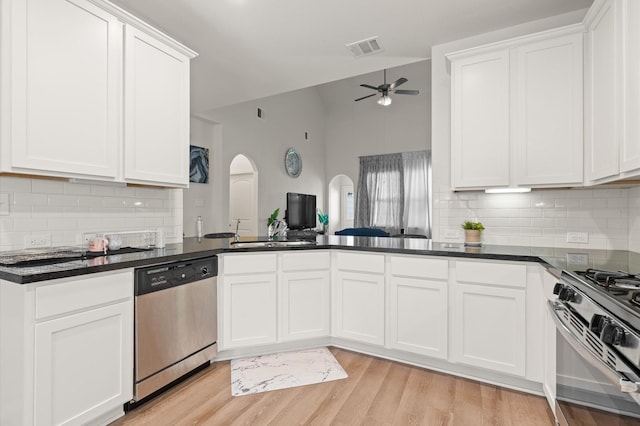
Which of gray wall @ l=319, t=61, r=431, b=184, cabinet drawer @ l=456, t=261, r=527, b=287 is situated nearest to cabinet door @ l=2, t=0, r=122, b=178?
cabinet drawer @ l=456, t=261, r=527, b=287

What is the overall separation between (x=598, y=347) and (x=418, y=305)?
1410mm

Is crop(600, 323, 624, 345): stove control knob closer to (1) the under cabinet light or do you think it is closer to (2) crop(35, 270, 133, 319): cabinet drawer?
(1) the under cabinet light

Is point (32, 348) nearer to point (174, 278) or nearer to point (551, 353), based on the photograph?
point (174, 278)

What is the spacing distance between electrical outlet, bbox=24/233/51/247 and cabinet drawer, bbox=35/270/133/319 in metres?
0.64

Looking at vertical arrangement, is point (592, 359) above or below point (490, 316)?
above

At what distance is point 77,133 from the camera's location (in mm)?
1997

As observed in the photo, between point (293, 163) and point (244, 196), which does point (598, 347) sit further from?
point (293, 163)

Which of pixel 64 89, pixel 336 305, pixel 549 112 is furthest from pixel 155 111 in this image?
pixel 549 112

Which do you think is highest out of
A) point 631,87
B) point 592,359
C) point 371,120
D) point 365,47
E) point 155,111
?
point 371,120

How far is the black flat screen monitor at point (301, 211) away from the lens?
289 inches

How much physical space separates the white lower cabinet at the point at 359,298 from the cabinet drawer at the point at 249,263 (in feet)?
1.82

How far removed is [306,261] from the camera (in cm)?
276

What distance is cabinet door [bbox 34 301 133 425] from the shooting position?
1.52m

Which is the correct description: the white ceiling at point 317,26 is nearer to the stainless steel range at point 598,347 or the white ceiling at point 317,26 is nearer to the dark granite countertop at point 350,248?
the dark granite countertop at point 350,248
